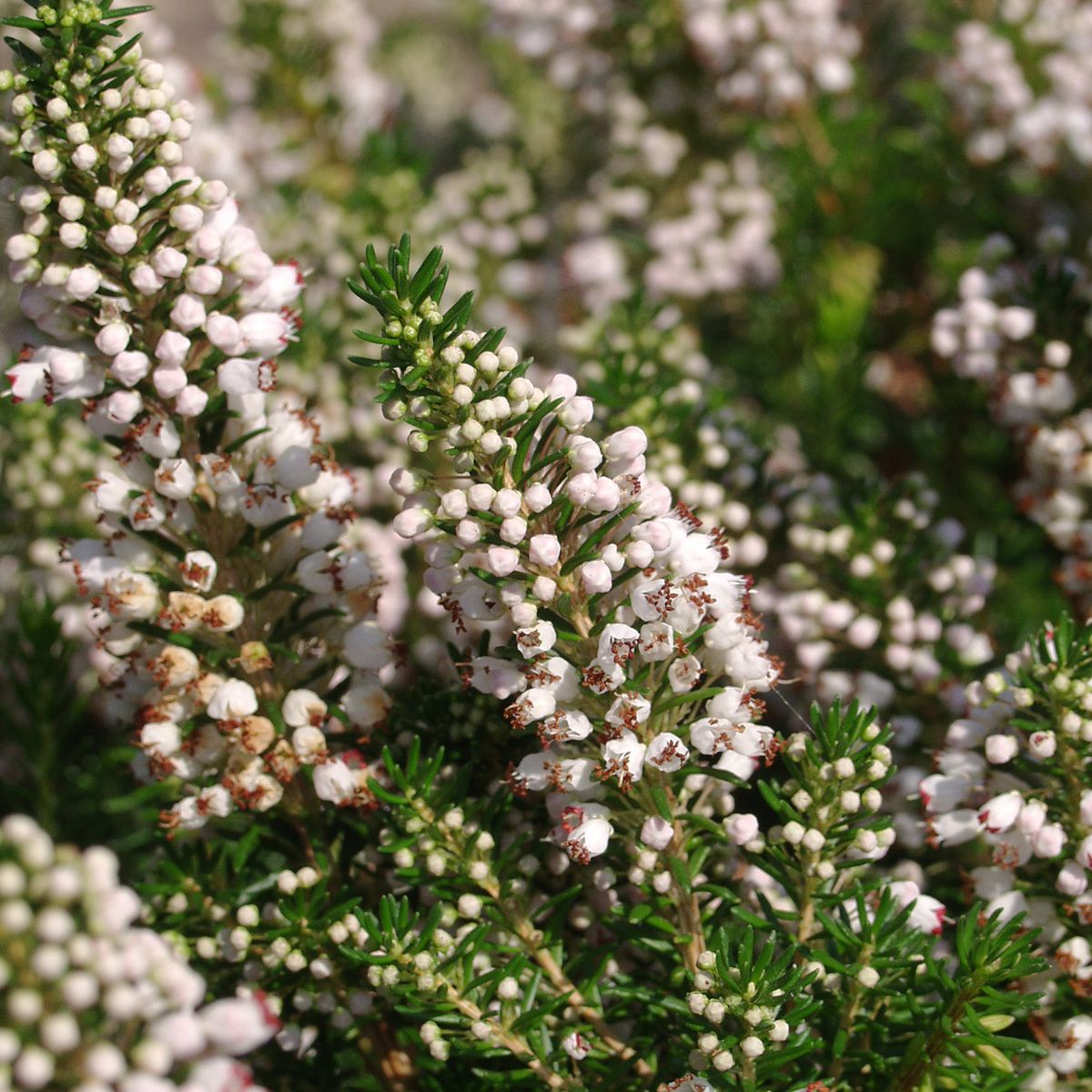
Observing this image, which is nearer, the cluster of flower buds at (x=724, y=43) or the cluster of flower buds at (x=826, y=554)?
the cluster of flower buds at (x=826, y=554)

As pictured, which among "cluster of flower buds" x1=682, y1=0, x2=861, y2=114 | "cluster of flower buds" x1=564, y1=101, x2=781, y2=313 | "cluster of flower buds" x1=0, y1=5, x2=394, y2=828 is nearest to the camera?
"cluster of flower buds" x1=0, y1=5, x2=394, y2=828

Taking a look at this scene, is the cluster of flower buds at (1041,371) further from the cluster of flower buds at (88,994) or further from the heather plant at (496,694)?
the cluster of flower buds at (88,994)

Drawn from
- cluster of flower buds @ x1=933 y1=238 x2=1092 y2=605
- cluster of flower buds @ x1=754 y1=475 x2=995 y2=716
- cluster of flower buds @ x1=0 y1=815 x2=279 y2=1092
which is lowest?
cluster of flower buds @ x1=0 y1=815 x2=279 y2=1092

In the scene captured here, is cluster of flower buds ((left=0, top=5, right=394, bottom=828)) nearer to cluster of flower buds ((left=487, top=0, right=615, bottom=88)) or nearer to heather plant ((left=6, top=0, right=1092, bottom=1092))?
heather plant ((left=6, top=0, right=1092, bottom=1092))

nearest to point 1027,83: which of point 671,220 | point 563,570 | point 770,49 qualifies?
point 770,49

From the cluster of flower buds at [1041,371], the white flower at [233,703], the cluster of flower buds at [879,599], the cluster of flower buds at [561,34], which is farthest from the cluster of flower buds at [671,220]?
the white flower at [233,703]

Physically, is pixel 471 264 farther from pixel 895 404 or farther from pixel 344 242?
pixel 895 404

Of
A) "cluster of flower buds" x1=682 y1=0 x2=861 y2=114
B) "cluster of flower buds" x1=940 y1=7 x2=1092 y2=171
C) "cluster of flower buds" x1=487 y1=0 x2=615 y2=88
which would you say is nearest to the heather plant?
"cluster of flower buds" x1=940 y1=7 x2=1092 y2=171
